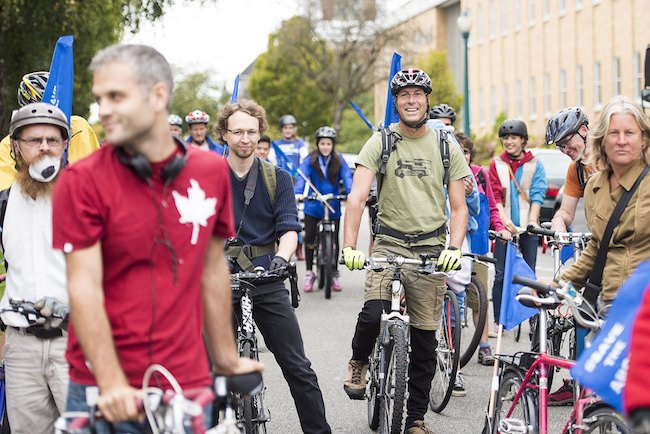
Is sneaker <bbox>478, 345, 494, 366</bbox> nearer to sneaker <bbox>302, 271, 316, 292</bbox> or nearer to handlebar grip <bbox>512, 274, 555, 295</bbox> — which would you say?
handlebar grip <bbox>512, 274, 555, 295</bbox>

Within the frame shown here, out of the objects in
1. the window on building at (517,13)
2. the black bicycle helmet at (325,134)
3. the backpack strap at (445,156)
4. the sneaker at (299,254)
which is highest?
the window on building at (517,13)

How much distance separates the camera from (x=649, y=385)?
9.37 ft

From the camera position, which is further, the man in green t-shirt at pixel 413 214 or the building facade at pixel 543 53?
the building facade at pixel 543 53

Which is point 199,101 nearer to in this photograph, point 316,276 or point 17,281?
point 316,276

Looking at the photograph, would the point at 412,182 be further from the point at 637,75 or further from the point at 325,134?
the point at 637,75

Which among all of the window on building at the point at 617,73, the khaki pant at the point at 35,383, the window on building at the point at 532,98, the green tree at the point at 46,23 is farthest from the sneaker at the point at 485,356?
the window on building at the point at 532,98

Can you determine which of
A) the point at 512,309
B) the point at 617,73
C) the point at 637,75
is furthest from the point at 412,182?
the point at 617,73

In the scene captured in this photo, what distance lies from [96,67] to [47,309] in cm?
166

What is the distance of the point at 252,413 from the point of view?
618 cm

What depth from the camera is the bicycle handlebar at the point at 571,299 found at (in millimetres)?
5119

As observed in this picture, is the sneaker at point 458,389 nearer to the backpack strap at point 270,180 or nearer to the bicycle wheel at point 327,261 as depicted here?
the backpack strap at point 270,180

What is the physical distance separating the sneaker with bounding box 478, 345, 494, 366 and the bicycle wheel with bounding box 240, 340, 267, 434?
378 cm

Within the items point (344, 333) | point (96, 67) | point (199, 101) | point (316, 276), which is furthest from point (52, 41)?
point (199, 101)

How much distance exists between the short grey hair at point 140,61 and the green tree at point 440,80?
5451 centimetres
